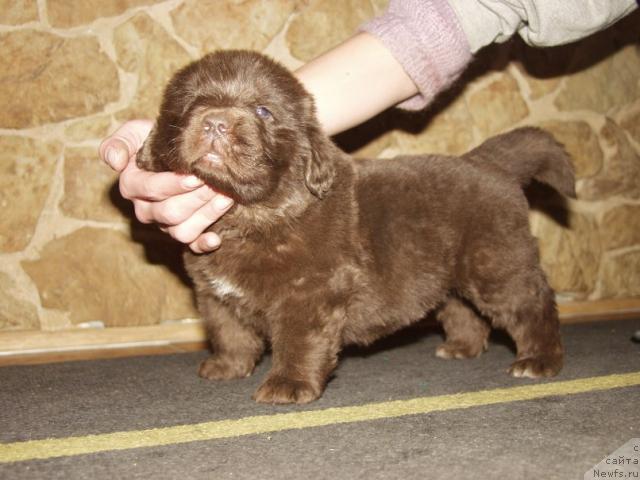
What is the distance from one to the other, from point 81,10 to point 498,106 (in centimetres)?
243

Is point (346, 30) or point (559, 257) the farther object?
point (559, 257)

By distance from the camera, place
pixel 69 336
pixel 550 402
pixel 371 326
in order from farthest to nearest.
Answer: pixel 69 336 < pixel 371 326 < pixel 550 402

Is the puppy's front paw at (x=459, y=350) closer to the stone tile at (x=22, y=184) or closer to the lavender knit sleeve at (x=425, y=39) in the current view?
the lavender knit sleeve at (x=425, y=39)

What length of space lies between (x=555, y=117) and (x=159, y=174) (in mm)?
2980

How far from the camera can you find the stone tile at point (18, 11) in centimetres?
328

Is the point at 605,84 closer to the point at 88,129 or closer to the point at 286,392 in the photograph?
the point at 88,129

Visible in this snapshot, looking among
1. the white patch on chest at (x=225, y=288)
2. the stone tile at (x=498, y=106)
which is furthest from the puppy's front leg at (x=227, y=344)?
the stone tile at (x=498, y=106)

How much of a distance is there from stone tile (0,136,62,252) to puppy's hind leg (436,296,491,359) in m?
2.07

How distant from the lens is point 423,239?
7.89 ft

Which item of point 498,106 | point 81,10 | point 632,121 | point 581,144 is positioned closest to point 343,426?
point 81,10

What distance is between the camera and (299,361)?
211 centimetres

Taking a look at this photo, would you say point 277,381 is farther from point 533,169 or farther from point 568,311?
point 568,311

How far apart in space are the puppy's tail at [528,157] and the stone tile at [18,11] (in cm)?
225

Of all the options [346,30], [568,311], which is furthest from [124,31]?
[568,311]
